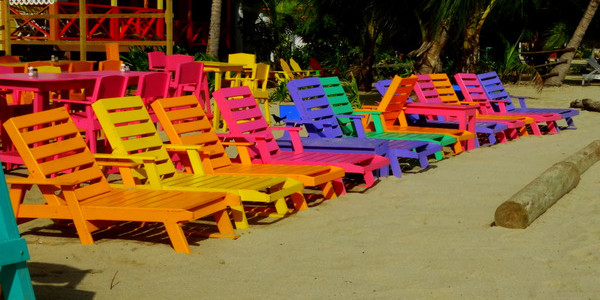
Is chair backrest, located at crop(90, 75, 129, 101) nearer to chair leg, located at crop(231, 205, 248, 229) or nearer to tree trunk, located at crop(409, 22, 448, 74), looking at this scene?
chair leg, located at crop(231, 205, 248, 229)

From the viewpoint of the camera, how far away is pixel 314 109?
9.65m

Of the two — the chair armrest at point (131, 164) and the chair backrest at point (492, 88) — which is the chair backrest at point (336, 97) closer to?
the chair armrest at point (131, 164)

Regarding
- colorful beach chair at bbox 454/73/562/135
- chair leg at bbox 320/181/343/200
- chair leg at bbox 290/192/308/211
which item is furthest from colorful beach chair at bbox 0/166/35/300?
colorful beach chair at bbox 454/73/562/135

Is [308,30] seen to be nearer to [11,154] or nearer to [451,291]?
[11,154]

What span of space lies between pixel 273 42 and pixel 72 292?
2202 centimetres

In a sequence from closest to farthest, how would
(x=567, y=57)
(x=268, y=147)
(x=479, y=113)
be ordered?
1. (x=268, y=147)
2. (x=479, y=113)
3. (x=567, y=57)

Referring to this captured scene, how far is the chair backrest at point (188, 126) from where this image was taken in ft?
23.9

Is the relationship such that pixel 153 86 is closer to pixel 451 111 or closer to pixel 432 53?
pixel 451 111

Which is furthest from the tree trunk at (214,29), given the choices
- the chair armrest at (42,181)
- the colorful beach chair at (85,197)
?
the chair armrest at (42,181)

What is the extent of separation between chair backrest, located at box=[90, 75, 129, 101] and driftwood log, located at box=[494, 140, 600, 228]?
12.2ft

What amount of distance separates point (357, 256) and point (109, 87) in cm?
361

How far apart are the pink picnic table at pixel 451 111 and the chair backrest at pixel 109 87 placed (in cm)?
396

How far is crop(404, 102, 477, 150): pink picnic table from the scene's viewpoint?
36.5ft

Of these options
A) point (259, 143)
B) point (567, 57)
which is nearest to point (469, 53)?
point (567, 57)
